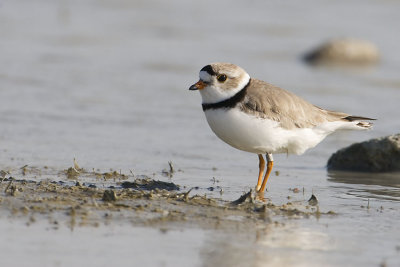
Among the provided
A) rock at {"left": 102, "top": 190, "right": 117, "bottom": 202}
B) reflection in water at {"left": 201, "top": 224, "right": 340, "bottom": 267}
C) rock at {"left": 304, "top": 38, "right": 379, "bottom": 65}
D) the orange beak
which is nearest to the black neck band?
the orange beak

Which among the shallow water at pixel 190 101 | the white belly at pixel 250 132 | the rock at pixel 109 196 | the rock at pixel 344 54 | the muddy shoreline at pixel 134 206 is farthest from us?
the rock at pixel 344 54

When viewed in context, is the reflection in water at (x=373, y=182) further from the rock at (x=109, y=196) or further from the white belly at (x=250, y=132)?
the rock at (x=109, y=196)

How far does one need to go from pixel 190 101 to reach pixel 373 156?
3552 mm

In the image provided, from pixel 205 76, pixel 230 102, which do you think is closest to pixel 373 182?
pixel 230 102

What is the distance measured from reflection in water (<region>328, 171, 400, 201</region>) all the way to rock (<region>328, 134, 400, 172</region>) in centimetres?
12

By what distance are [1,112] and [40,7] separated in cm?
801

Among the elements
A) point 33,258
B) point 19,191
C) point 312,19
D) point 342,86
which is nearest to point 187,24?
point 312,19

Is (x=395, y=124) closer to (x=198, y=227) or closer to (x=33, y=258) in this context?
(x=198, y=227)

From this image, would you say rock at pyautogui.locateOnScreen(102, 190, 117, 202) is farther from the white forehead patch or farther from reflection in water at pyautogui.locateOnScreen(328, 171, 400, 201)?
reflection in water at pyautogui.locateOnScreen(328, 171, 400, 201)

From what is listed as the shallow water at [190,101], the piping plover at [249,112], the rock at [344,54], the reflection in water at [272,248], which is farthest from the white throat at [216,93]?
the rock at [344,54]

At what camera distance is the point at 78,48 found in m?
13.7

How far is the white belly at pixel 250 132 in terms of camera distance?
608cm

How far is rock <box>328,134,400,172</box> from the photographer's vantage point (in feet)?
25.0

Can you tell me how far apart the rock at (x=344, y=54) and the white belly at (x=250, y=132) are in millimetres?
8257
